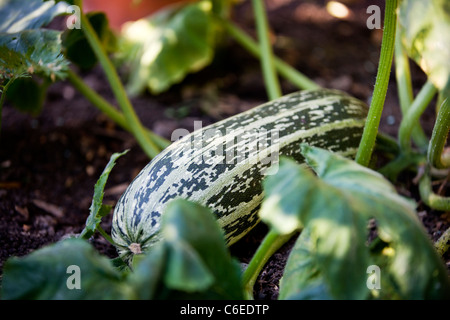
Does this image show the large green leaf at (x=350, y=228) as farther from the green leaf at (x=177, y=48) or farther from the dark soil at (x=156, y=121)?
the green leaf at (x=177, y=48)

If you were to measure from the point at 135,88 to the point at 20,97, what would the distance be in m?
0.60

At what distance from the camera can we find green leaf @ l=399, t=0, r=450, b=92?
1083mm

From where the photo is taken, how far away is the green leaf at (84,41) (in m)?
2.02

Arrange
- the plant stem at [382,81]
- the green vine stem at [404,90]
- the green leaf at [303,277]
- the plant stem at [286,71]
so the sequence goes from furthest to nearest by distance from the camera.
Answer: the plant stem at [286,71] < the green vine stem at [404,90] < the plant stem at [382,81] < the green leaf at [303,277]

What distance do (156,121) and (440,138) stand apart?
1469 millimetres

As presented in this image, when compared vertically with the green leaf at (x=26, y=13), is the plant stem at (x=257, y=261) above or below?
below

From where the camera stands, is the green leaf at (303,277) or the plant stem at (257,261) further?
the plant stem at (257,261)

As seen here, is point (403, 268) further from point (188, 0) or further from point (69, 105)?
point (188, 0)

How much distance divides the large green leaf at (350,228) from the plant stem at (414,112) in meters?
0.80

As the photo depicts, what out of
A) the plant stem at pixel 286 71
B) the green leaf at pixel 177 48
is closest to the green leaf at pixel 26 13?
the green leaf at pixel 177 48

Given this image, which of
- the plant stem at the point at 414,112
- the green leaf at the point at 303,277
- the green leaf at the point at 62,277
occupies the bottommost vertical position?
the green leaf at the point at 303,277
